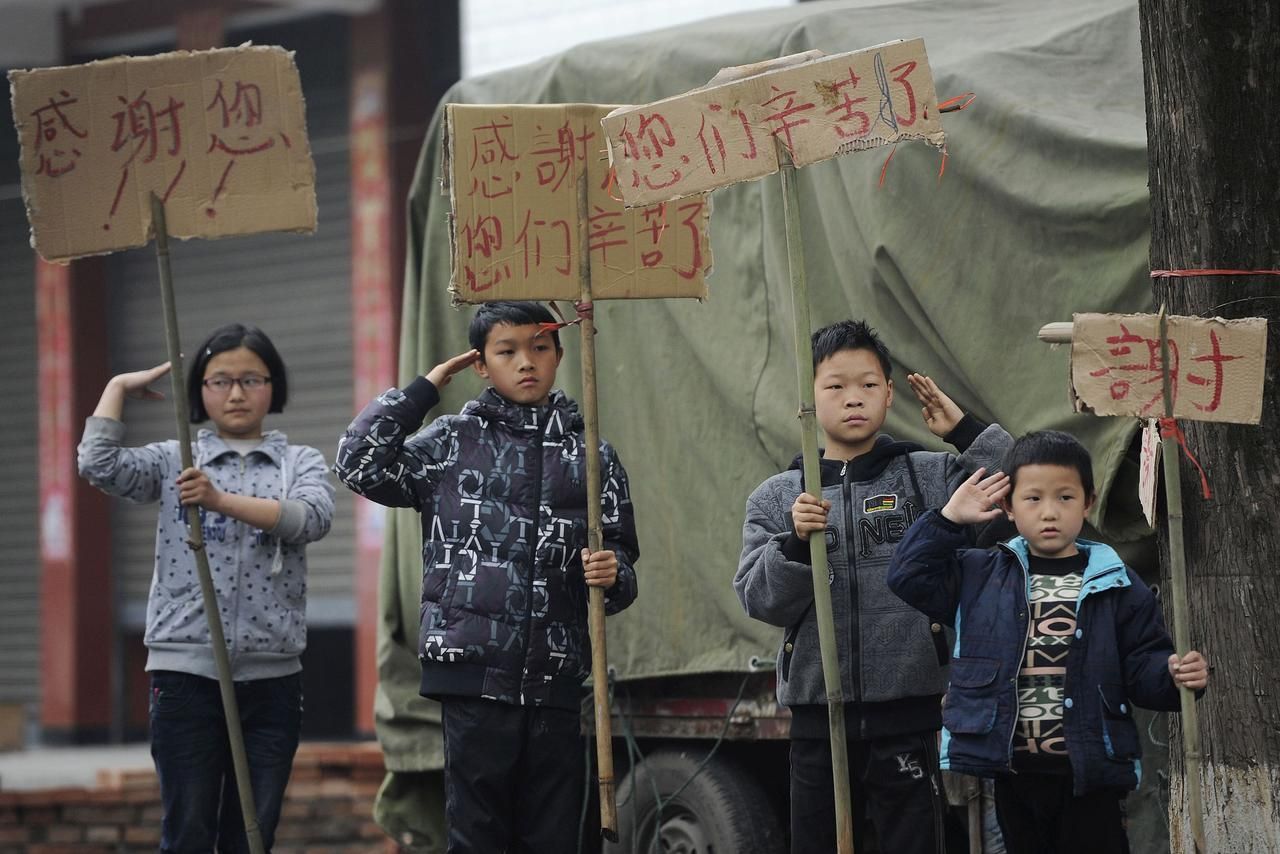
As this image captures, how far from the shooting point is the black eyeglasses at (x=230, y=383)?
16.6ft

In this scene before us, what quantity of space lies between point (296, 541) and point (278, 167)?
108 cm

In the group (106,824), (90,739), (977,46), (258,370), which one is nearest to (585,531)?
(258,370)

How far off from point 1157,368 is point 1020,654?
2.27 ft

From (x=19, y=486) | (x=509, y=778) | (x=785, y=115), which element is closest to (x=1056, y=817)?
(x=509, y=778)

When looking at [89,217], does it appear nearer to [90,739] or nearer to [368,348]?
[368,348]

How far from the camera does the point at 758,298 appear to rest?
5.72 metres

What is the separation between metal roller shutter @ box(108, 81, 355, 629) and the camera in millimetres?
11297

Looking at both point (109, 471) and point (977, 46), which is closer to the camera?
point (109, 471)

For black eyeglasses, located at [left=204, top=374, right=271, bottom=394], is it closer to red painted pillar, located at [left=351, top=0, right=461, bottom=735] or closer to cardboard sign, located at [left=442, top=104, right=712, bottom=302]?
cardboard sign, located at [left=442, top=104, right=712, bottom=302]

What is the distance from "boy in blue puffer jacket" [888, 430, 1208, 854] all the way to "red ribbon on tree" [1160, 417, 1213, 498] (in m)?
0.19

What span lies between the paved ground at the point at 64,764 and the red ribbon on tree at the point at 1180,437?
6896mm

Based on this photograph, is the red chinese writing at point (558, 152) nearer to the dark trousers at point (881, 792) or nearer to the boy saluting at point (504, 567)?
the boy saluting at point (504, 567)

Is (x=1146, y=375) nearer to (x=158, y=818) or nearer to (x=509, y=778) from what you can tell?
(x=509, y=778)

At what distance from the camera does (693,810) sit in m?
5.71
